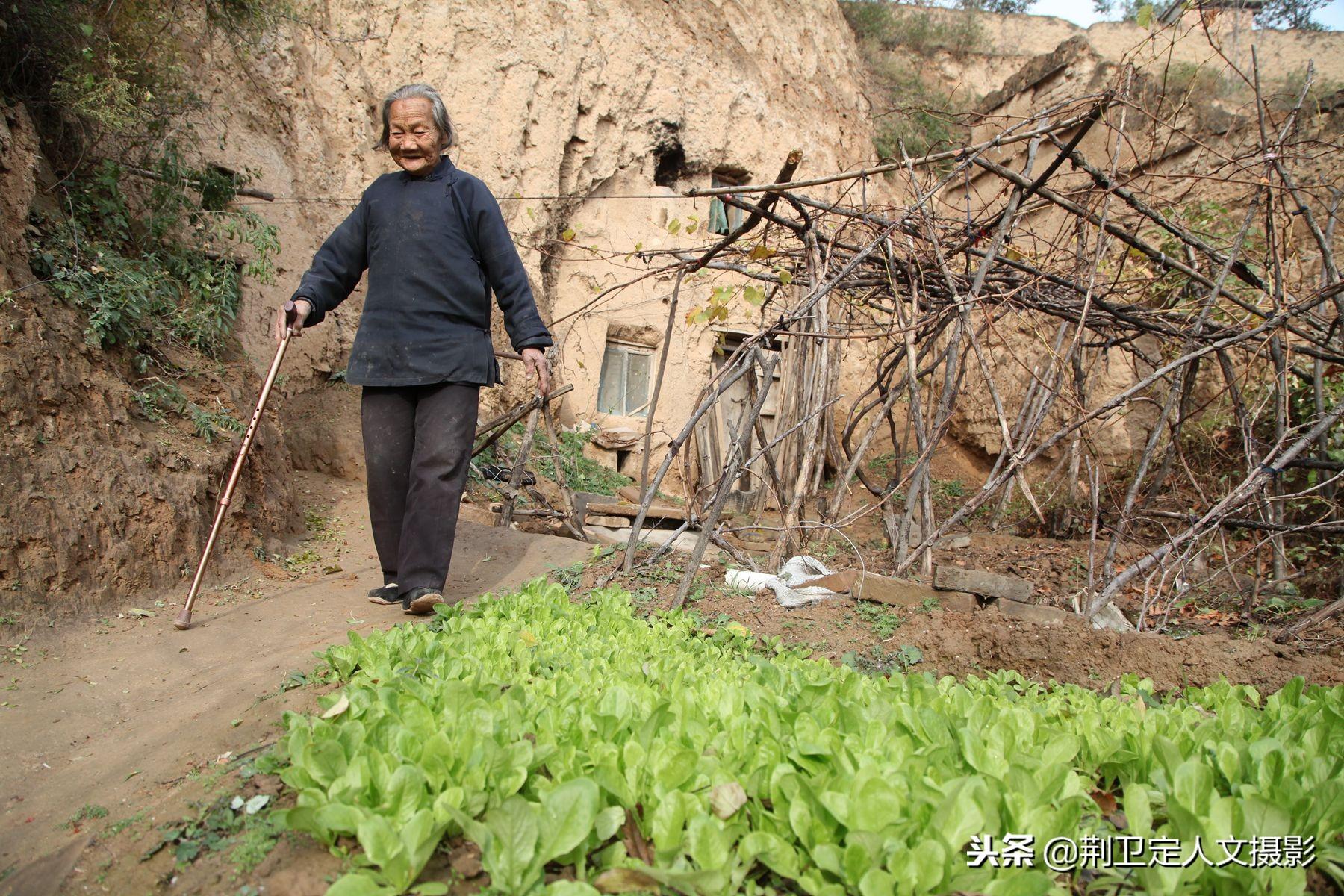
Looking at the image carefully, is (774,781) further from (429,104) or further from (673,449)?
(429,104)

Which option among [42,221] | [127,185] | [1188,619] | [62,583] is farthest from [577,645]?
[127,185]

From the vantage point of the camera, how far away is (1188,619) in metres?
4.07

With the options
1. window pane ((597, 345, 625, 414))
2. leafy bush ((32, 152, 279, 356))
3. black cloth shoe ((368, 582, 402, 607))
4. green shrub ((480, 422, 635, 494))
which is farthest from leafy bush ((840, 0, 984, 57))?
black cloth shoe ((368, 582, 402, 607))

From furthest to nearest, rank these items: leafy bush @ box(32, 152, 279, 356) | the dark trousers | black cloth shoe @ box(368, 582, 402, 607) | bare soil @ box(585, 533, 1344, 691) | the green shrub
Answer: the green shrub → leafy bush @ box(32, 152, 279, 356) → black cloth shoe @ box(368, 582, 402, 607) → the dark trousers → bare soil @ box(585, 533, 1344, 691)

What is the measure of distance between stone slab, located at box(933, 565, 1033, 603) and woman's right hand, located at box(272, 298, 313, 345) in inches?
113

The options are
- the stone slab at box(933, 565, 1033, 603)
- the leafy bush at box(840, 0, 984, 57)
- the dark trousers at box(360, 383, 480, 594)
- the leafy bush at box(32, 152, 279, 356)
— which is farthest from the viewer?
the leafy bush at box(840, 0, 984, 57)

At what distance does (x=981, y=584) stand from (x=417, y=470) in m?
2.45

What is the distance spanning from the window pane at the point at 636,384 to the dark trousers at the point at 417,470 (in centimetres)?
816

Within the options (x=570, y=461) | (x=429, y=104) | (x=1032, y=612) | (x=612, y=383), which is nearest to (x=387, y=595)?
(x=429, y=104)

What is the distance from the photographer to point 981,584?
362 centimetres

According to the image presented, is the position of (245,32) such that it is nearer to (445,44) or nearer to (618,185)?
(445,44)

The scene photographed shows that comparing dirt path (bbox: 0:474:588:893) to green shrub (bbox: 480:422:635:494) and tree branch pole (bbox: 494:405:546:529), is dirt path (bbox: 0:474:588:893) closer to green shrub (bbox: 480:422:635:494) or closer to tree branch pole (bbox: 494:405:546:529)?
tree branch pole (bbox: 494:405:546:529)

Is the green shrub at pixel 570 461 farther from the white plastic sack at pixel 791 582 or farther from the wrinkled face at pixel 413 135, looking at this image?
the wrinkled face at pixel 413 135

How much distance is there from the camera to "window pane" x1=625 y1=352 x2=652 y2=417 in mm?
11492
